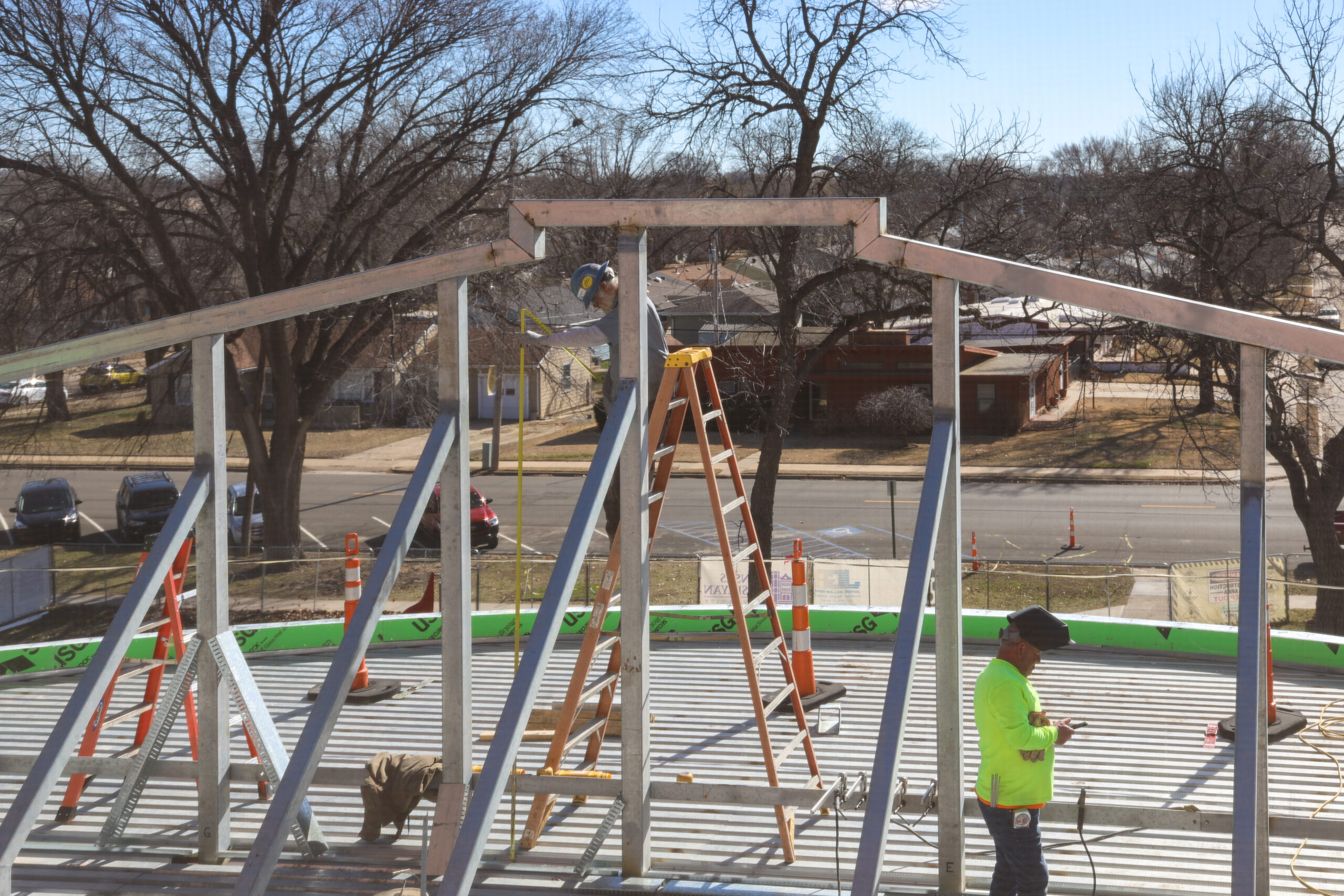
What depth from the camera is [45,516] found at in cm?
2947

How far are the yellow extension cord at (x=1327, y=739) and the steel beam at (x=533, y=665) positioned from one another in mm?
3881

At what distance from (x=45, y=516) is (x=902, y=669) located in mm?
30195

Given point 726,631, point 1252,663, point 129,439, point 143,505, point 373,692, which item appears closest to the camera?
point 1252,663

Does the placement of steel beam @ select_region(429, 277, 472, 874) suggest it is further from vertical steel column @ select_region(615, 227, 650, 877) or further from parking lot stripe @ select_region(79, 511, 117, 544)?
parking lot stripe @ select_region(79, 511, 117, 544)

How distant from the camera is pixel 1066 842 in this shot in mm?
6105

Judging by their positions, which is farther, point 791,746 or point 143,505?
point 143,505

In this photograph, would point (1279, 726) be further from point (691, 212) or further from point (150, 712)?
point (150, 712)

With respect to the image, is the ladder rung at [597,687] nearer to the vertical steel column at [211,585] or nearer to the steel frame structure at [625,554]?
the steel frame structure at [625,554]

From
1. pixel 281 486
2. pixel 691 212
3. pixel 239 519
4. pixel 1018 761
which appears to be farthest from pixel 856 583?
pixel 239 519

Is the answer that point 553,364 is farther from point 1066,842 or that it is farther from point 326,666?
point 1066,842

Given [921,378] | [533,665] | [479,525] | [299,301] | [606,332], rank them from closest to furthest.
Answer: [533,665]
[299,301]
[606,332]
[479,525]
[921,378]

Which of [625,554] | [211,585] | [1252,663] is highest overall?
[625,554]

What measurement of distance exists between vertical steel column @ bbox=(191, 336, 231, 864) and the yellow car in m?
31.4

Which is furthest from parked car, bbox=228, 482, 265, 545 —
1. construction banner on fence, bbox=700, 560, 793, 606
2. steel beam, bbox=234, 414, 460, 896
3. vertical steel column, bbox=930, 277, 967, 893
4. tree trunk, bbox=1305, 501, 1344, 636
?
vertical steel column, bbox=930, 277, 967, 893
